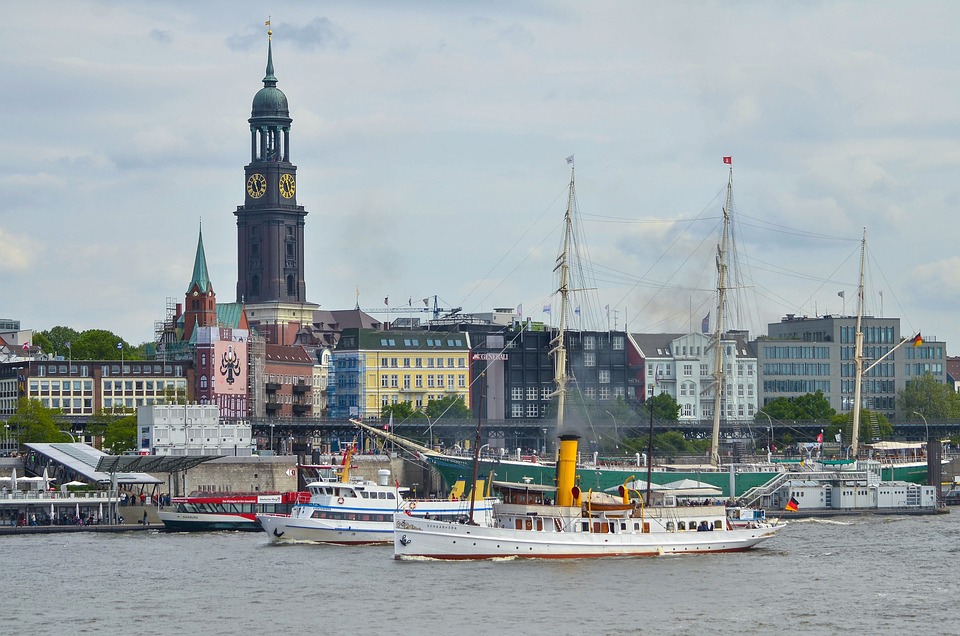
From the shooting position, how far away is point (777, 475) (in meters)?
153

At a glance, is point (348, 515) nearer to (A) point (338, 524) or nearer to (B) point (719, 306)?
(A) point (338, 524)

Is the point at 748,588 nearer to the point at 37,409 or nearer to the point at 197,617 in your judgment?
the point at 197,617

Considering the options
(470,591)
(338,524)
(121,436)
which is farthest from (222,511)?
(470,591)

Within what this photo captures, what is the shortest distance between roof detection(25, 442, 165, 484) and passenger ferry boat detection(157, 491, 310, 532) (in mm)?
A: 8415

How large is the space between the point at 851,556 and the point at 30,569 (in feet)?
144

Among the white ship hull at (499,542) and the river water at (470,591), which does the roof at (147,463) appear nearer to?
the river water at (470,591)

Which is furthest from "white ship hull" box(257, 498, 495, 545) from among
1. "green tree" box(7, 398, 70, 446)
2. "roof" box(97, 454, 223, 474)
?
"green tree" box(7, 398, 70, 446)

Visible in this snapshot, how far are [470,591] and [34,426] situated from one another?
104 m

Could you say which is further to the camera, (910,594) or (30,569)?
(30,569)

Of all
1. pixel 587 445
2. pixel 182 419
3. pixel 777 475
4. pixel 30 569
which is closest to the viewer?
pixel 30 569

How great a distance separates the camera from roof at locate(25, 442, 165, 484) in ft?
480

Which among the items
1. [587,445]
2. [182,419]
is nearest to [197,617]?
[182,419]

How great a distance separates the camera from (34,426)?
184m

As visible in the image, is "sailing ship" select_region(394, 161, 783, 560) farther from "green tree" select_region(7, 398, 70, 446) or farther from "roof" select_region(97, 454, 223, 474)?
"green tree" select_region(7, 398, 70, 446)
